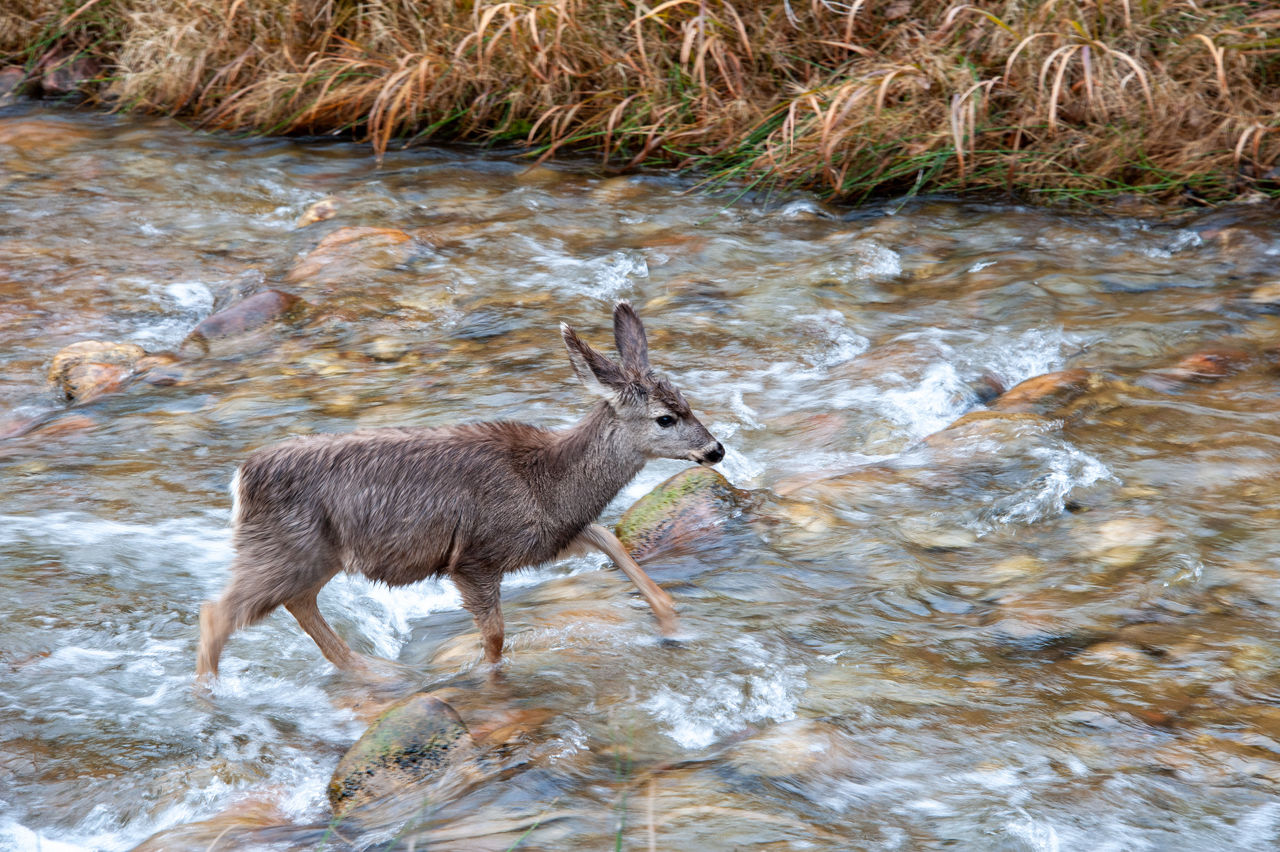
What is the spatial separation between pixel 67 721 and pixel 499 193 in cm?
691

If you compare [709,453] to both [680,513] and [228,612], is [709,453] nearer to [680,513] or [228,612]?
[680,513]

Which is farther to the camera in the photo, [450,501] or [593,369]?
[593,369]

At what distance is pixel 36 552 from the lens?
5.13 meters

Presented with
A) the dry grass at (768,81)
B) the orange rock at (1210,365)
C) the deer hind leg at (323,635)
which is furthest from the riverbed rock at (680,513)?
the dry grass at (768,81)

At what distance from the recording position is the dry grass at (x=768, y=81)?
9.64m

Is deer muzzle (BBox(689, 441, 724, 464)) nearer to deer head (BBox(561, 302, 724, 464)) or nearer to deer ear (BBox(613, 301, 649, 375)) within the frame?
deer head (BBox(561, 302, 724, 464))

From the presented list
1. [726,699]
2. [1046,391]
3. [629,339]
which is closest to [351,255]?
[629,339]

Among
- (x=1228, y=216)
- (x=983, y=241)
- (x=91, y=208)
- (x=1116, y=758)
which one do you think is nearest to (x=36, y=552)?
(x=1116, y=758)

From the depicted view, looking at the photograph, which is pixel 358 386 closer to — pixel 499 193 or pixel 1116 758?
pixel 499 193

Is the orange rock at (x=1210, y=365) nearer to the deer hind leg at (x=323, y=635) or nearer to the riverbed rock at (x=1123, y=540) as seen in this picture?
the riverbed rock at (x=1123, y=540)

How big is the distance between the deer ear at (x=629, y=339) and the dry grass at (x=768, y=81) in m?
5.18

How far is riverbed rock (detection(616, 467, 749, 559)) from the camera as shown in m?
5.42

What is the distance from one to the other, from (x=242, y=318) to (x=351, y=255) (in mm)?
1237

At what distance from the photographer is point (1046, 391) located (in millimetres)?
6527
